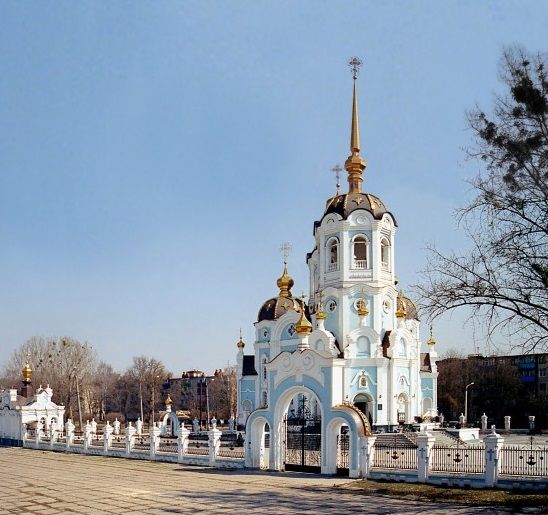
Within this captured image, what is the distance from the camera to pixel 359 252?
136ft

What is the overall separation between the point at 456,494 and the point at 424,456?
2.22 m

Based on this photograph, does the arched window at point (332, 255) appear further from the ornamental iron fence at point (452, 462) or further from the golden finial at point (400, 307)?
the ornamental iron fence at point (452, 462)

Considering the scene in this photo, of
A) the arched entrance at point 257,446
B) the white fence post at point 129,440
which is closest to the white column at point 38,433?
the white fence post at point 129,440

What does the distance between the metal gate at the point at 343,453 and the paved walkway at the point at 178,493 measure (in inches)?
33.6

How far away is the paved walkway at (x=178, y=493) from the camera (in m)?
16.1

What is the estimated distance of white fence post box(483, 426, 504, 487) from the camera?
60.5 feet

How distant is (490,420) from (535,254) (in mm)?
48492

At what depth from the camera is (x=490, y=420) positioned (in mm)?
59750

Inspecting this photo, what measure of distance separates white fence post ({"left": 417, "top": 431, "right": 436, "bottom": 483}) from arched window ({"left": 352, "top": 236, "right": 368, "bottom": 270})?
21.1m

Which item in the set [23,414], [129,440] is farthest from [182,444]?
[23,414]

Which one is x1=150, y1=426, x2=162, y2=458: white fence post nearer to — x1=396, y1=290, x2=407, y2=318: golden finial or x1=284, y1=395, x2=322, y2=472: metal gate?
x1=284, y1=395, x2=322, y2=472: metal gate

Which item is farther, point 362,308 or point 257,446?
point 362,308

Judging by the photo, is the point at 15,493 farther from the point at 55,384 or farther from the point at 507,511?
the point at 55,384

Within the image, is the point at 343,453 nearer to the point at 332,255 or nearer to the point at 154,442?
the point at 154,442
